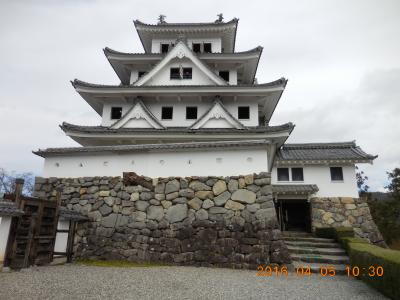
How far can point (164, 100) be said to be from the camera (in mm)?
13211

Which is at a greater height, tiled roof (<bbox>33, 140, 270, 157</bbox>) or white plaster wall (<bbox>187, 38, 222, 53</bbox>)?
white plaster wall (<bbox>187, 38, 222, 53</bbox>)

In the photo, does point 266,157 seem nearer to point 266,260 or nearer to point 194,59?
point 266,260

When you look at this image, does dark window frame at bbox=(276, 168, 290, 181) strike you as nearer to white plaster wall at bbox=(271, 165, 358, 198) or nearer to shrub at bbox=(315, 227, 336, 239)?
white plaster wall at bbox=(271, 165, 358, 198)

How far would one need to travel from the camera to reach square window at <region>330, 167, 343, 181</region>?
14124mm

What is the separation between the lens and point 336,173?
14227 mm

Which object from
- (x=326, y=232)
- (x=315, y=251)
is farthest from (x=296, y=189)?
(x=315, y=251)

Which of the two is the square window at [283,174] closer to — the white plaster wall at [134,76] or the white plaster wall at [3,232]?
the white plaster wall at [134,76]

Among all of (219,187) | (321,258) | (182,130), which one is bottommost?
(321,258)

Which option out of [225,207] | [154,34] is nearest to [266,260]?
[225,207]

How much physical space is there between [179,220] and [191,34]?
11417 millimetres

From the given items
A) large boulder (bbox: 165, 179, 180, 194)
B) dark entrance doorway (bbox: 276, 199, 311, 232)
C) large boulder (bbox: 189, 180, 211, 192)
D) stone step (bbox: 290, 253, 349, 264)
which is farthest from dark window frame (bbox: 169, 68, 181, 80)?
stone step (bbox: 290, 253, 349, 264)

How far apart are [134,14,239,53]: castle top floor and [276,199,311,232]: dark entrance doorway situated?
8988 mm

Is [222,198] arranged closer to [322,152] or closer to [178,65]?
[178,65]
